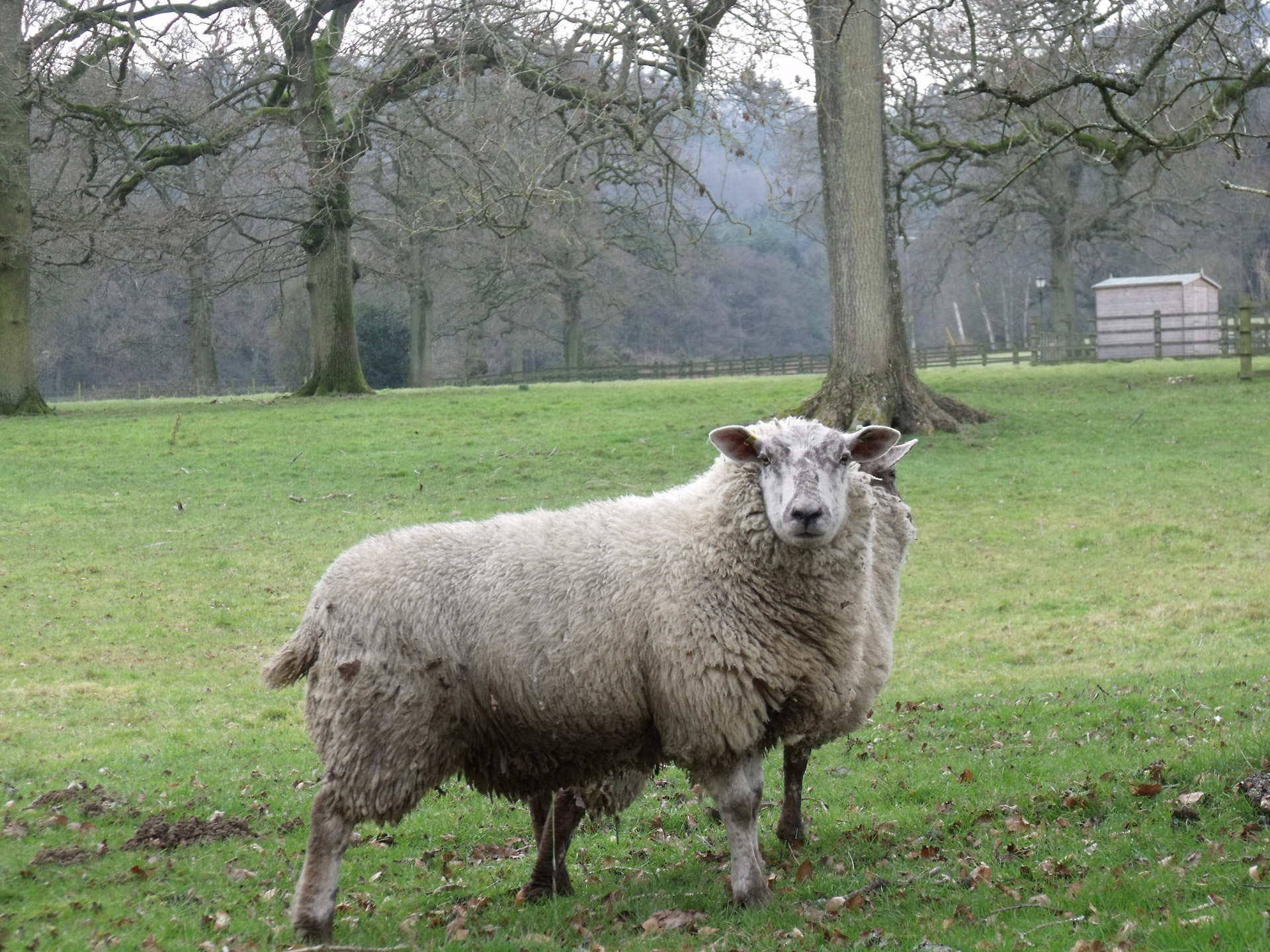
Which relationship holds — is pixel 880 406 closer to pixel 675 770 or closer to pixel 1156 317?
pixel 675 770

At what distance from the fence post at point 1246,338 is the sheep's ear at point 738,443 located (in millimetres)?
25615

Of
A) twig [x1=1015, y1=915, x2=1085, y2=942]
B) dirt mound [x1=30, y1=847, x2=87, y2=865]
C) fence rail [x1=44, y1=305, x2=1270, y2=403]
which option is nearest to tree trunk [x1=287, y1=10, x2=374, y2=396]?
fence rail [x1=44, y1=305, x2=1270, y2=403]

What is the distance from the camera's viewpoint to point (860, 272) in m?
21.2

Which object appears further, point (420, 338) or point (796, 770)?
point (420, 338)

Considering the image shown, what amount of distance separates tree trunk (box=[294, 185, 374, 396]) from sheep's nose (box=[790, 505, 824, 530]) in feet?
82.8

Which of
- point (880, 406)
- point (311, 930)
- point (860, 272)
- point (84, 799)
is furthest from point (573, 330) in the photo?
point (311, 930)

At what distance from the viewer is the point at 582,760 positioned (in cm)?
585

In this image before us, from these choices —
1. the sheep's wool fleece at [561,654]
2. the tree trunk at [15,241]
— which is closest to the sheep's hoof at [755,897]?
the sheep's wool fleece at [561,654]

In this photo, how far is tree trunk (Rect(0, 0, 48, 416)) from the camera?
2603 centimetres

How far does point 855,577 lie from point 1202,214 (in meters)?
42.6

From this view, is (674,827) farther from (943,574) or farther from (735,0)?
(735,0)

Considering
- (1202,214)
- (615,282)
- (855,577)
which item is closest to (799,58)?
(855,577)

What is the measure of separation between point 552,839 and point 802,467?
2291 millimetres

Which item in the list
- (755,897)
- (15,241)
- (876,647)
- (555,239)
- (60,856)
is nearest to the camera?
(755,897)
